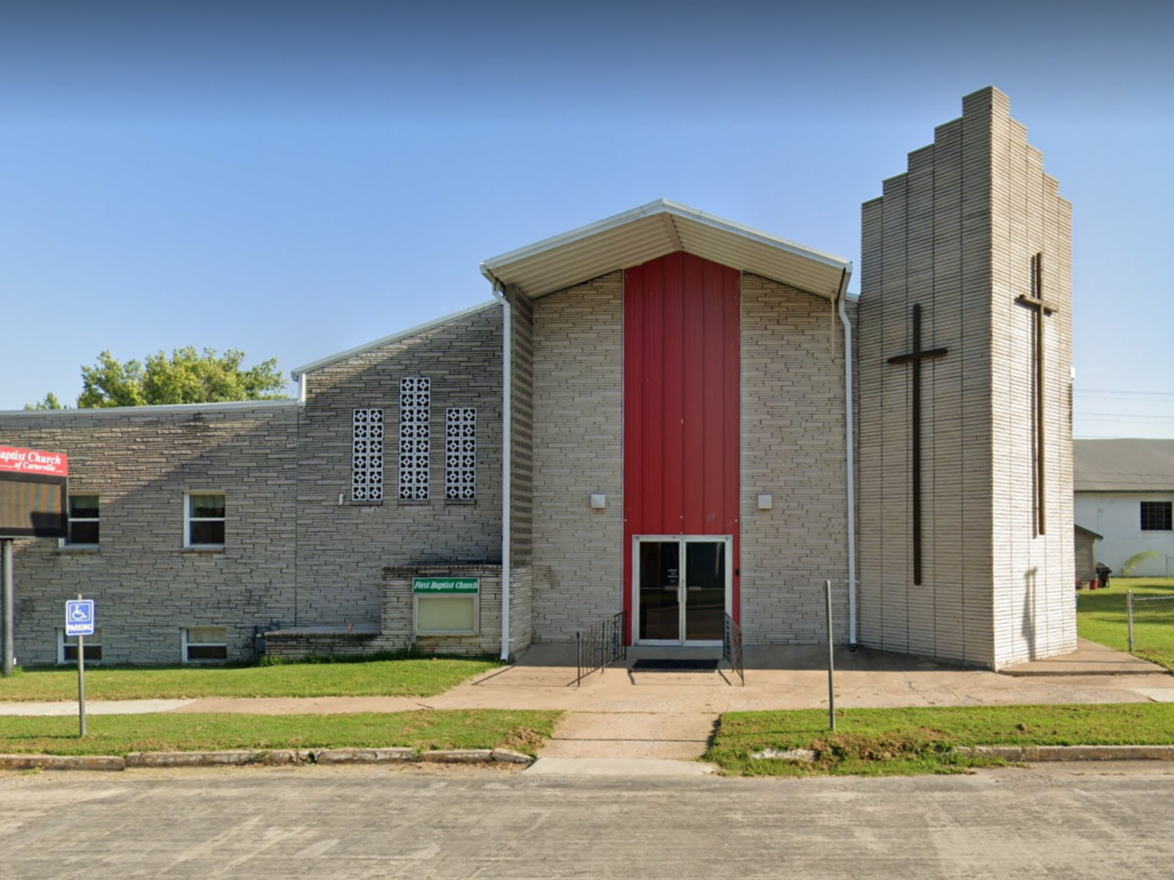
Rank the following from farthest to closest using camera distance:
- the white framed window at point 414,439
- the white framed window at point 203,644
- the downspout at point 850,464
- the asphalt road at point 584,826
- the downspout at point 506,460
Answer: the white framed window at point 203,644, the white framed window at point 414,439, the downspout at point 850,464, the downspout at point 506,460, the asphalt road at point 584,826

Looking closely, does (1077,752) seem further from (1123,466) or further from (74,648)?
(1123,466)

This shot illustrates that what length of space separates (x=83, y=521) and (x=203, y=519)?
9.29ft

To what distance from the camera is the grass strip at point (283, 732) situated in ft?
36.8

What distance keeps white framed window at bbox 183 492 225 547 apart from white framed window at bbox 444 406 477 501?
5.13 m

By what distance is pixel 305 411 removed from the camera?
19.9m

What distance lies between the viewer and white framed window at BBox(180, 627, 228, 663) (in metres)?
20.1

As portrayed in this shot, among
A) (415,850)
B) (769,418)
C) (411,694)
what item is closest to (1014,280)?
(769,418)

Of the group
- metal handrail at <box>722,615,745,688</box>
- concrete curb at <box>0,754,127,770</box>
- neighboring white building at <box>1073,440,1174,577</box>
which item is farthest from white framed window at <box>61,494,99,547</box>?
neighboring white building at <box>1073,440,1174,577</box>

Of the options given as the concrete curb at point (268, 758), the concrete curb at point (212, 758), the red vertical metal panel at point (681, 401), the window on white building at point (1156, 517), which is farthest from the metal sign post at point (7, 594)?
the window on white building at point (1156, 517)

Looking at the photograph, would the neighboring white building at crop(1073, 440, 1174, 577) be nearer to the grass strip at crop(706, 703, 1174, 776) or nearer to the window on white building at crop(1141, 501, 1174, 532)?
the window on white building at crop(1141, 501, 1174, 532)

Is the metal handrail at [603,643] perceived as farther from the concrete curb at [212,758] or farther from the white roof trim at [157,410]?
the white roof trim at [157,410]

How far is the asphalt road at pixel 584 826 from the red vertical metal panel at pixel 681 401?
911 cm

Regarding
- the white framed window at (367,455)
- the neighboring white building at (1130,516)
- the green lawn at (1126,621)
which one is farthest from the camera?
the neighboring white building at (1130,516)

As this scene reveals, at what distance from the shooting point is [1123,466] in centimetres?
3869
